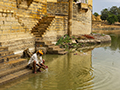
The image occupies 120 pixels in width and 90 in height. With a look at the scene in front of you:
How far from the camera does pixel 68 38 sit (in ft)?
54.5

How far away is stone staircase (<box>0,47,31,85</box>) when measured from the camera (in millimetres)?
6189

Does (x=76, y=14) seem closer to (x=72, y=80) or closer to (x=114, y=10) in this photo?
(x=72, y=80)

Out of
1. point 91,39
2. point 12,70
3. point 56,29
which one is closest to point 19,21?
point 12,70

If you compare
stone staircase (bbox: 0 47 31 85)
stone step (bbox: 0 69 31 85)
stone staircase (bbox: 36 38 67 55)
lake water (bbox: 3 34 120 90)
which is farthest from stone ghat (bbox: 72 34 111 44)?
Result: stone step (bbox: 0 69 31 85)

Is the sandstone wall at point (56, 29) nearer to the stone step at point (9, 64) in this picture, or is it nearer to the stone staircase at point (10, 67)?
the stone staircase at point (10, 67)

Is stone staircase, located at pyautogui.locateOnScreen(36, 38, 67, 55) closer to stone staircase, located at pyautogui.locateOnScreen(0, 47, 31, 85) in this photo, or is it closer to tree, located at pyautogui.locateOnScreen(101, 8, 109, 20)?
stone staircase, located at pyautogui.locateOnScreen(0, 47, 31, 85)

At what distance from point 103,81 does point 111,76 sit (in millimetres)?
830

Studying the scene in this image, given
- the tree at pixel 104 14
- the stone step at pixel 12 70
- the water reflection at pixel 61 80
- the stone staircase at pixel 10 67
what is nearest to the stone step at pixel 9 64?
the stone staircase at pixel 10 67

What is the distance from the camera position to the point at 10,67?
6.90 meters

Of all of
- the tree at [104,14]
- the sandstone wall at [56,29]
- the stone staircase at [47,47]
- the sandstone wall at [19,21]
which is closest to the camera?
the sandstone wall at [19,21]

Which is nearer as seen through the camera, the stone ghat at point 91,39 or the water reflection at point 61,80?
the water reflection at point 61,80

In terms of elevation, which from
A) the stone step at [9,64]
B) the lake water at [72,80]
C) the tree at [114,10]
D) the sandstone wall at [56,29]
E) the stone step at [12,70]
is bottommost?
the lake water at [72,80]

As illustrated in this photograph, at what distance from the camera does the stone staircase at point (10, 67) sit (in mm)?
6189

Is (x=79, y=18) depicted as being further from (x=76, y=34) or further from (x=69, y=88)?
(x=69, y=88)
